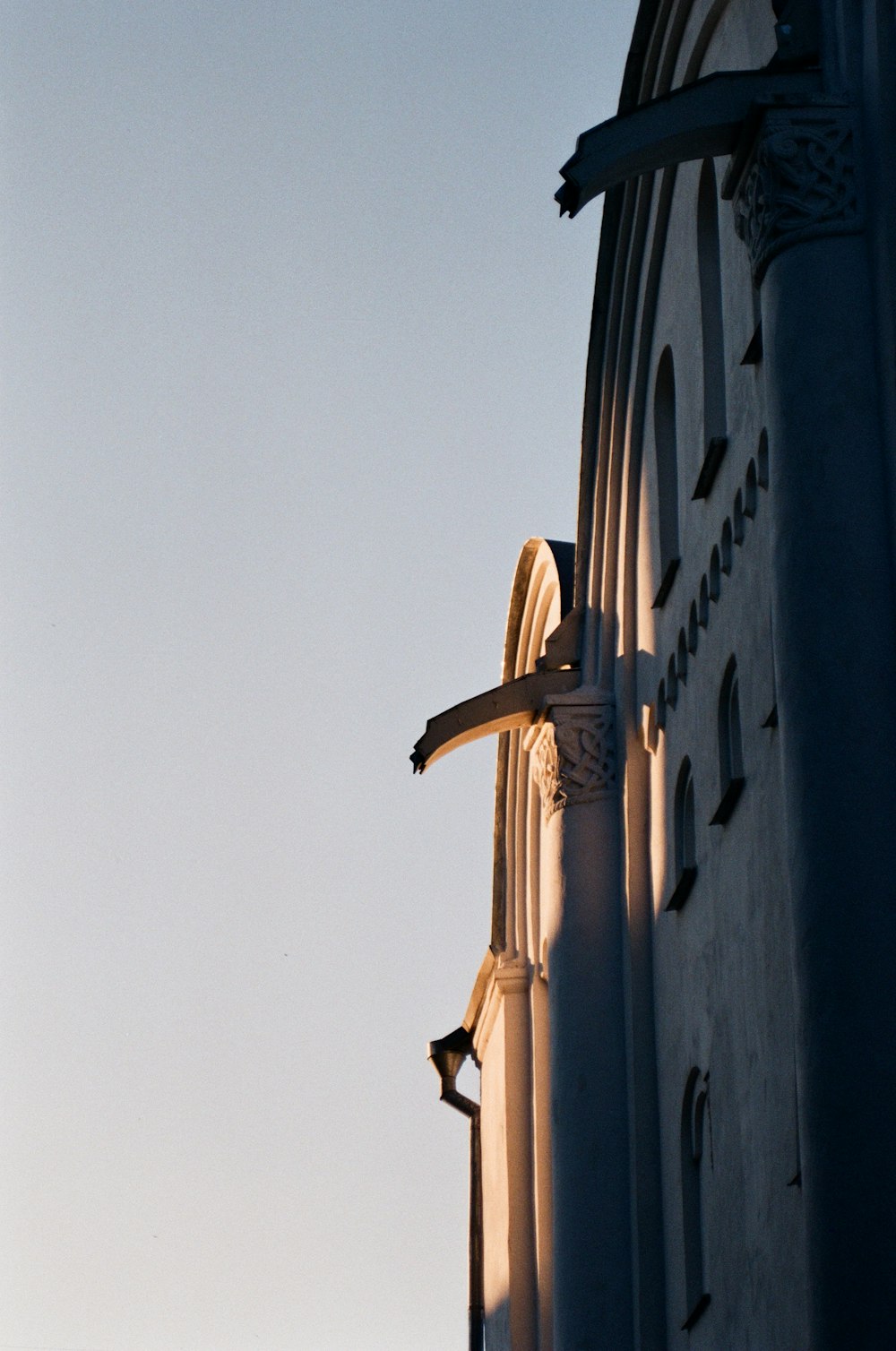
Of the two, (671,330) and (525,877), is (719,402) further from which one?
(525,877)

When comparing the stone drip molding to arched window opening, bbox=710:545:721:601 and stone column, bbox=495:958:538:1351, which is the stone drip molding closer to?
arched window opening, bbox=710:545:721:601

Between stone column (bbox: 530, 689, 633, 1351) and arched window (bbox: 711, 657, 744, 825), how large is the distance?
10.4ft

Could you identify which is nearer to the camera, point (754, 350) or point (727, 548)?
point (754, 350)

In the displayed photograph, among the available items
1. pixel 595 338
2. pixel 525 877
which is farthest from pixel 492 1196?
pixel 595 338

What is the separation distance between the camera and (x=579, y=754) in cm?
1691

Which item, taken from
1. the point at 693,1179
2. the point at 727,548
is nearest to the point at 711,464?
the point at 727,548

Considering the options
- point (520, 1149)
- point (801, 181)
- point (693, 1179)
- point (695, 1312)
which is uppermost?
point (801, 181)

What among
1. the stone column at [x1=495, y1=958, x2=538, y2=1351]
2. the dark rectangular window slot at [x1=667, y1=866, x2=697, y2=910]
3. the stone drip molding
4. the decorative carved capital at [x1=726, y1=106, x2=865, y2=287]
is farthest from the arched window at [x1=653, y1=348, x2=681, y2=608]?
the stone column at [x1=495, y1=958, x2=538, y2=1351]

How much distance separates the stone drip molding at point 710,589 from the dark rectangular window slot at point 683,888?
1.32 metres

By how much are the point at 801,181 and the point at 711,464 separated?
3.28 metres

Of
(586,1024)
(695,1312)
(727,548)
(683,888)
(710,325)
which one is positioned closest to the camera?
(727,548)

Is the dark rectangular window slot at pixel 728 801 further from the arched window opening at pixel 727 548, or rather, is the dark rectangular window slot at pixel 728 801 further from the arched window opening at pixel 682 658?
the arched window opening at pixel 682 658

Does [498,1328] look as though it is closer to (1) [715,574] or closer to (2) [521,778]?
(2) [521,778]

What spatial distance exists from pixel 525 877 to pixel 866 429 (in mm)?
12161
